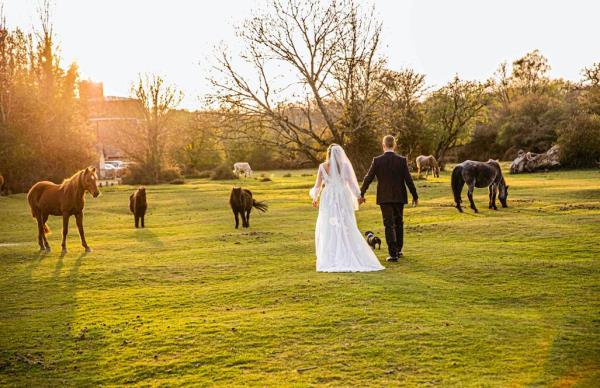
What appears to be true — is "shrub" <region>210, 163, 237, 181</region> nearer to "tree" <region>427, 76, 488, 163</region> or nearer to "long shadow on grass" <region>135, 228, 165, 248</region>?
"tree" <region>427, 76, 488, 163</region>

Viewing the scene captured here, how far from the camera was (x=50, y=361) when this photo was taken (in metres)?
7.48

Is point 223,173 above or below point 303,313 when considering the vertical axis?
above

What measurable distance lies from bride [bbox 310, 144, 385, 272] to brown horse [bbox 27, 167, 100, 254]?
5939mm

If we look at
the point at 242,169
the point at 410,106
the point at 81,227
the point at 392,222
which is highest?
the point at 410,106

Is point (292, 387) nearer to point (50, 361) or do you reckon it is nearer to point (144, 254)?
point (50, 361)

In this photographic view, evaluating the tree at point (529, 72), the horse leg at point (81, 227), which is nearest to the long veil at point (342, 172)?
the horse leg at point (81, 227)

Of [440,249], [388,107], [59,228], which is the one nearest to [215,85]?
[388,107]

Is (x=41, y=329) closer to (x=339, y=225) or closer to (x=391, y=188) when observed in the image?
(x=339, y=225)

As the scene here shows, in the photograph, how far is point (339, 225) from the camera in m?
12.8

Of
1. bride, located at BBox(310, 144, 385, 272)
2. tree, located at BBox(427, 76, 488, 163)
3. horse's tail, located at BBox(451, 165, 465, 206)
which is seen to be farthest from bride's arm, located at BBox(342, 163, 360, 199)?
tree, located at BBox(427, 76, 488, 163)

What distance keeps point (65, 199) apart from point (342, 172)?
7258 mm

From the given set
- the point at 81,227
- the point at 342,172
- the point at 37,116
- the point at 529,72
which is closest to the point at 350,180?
the point at 342,172

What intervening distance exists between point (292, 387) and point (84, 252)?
37.0 ft

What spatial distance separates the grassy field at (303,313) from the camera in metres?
6.84
